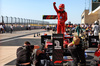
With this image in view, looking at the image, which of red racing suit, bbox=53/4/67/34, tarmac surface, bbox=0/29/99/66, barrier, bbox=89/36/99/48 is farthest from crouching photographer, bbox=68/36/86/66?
red racing suit, bbox=53/4/67/34

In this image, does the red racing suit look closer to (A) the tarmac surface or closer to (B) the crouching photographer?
(A) the tarmac surface

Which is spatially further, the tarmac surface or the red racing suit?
the red racing suit

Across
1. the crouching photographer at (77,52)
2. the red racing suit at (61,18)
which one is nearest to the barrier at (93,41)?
the red racing suit at (61,18)

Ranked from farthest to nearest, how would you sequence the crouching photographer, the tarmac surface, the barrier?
the barrier < the tarmac surface < the crouching photographer

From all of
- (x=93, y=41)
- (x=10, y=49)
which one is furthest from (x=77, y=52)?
(x=10, y=49)

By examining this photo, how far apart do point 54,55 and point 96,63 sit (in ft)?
4.27

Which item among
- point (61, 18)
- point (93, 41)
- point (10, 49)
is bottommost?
point (10, 49)

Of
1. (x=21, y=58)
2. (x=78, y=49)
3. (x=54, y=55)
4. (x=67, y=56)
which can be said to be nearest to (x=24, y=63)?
(x=21, y=58)

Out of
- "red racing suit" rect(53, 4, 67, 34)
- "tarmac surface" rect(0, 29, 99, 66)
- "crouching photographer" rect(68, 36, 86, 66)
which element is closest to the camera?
"crouching photographer" rect(68, 36, 86, 66)

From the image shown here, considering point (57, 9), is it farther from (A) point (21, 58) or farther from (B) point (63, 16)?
(A) point (21, 58)

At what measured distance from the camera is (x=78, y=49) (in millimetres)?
4723

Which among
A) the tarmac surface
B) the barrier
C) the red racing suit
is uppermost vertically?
the red racing suit

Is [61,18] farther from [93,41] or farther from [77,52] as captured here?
[77,52]

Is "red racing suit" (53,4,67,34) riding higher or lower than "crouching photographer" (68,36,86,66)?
higher
